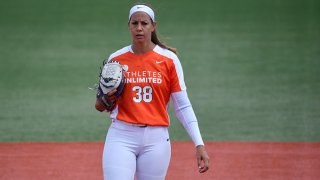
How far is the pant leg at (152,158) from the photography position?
5.19 m

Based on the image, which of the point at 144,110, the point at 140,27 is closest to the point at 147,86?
the point at 144,110

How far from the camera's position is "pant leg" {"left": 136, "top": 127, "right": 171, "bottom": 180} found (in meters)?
5.19

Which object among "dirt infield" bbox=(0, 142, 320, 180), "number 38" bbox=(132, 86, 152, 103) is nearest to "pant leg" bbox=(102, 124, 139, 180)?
"number 38" bbox=(132, 86, 152, 103)

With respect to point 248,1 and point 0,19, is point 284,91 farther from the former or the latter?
point 0,19

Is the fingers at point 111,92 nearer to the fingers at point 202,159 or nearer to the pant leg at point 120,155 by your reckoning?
the pant leg at point 120,155

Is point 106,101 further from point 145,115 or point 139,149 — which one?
point 139,149

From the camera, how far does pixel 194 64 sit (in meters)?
13.7

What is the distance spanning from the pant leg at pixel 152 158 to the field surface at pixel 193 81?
3.15 m

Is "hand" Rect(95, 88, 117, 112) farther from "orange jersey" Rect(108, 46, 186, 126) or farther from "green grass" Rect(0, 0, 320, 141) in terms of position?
"green grass" Rect(0, 0, 320, 141)

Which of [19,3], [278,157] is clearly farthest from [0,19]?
[278,157]

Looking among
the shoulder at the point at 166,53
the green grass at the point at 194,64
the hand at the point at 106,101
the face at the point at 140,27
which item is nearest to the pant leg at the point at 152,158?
the hand at the point at 106,101

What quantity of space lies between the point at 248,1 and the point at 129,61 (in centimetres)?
1176

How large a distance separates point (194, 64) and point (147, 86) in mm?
8503

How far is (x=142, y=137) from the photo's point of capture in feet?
17.0
